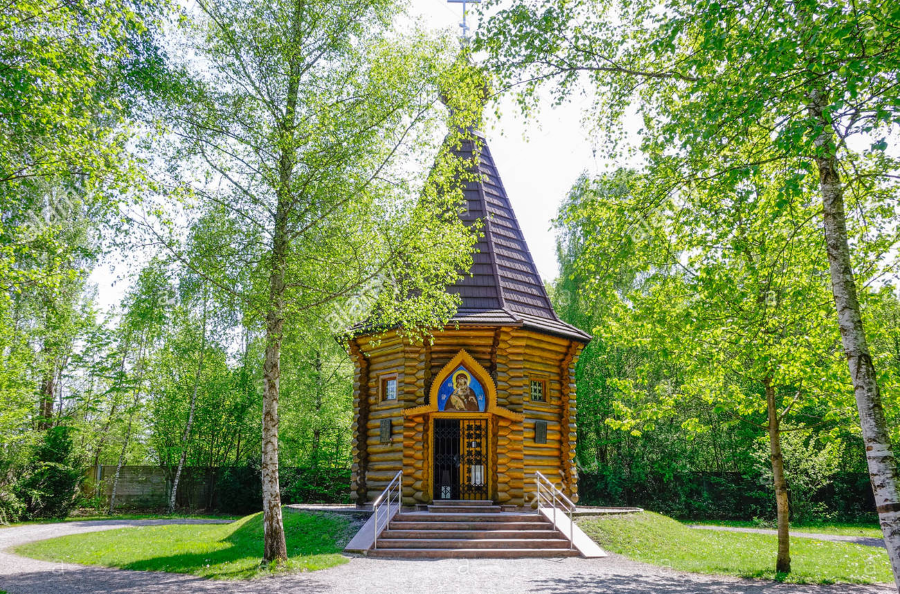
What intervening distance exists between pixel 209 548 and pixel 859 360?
12.5 meters

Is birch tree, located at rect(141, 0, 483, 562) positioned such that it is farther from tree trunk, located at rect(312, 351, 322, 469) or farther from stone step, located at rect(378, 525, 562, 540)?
tree trunk, located at rect(312, 351, 322, 469)

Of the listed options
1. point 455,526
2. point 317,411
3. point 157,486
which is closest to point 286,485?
point 317,411

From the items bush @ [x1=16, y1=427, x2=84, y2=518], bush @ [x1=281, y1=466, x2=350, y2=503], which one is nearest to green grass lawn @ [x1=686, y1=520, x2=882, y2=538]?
bush @ [x1=281, y1=466, x2=350, y2=503]

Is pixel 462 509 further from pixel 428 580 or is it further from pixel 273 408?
Result: pixel 273 408

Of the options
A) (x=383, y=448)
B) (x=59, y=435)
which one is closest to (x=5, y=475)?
(x=59, y=435)

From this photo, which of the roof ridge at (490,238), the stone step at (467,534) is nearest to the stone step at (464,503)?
the stone step at (467,534)

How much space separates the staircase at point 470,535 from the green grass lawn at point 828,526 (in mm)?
12461

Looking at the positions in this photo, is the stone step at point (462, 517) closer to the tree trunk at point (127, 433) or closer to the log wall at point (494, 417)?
the log wall at point (494, 417)

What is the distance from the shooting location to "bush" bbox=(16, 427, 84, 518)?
20609mm

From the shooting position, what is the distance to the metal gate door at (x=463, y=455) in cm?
1460

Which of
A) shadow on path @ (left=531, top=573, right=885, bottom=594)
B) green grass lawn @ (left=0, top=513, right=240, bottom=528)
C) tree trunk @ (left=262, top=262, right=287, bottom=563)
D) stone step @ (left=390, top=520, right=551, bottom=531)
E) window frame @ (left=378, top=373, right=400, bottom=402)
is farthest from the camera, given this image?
green grass lawn @ (left=0, top=513, right=240, bottom=528)

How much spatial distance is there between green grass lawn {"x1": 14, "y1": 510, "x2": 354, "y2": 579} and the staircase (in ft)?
4.19

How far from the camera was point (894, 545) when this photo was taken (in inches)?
219

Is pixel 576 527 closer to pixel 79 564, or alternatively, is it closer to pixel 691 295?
pixel 691 295
